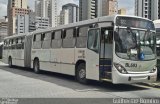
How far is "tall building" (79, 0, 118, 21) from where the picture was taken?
5053 cm

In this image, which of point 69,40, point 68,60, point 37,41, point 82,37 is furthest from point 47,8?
point 82,37

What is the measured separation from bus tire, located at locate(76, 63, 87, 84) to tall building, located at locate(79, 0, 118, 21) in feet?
115

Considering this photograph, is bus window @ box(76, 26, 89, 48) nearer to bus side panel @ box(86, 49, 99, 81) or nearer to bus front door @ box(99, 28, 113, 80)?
bus side panel @ box(86, 49, 99, 81)

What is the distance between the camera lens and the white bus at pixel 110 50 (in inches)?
474

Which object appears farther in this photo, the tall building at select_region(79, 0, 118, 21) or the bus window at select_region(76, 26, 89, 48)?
the tall building at select_region(79, 0, 118, 21)

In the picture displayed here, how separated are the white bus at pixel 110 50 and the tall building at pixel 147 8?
1646cm

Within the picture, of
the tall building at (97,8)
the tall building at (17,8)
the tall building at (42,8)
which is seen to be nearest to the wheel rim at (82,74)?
the tall building at (97,8)

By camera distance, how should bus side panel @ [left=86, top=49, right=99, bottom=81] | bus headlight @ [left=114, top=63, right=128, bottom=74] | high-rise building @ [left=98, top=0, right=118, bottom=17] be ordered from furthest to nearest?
high-rise building @ [left=98, top=0, right=118, bottom=17]
bus side panel @ [left=86, top=49, right=99, bottom=81]
bus headlight @ [left=114, top=63, right=128, bottom=74]

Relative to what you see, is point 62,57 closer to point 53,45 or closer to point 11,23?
point 53,45

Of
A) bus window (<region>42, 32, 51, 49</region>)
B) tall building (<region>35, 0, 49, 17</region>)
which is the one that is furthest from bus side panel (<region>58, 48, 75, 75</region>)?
tall building (<region>35, 0, 49, 17</region>)

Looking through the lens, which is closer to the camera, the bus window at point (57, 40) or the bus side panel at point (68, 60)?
the bus side panel at point (68, 60)

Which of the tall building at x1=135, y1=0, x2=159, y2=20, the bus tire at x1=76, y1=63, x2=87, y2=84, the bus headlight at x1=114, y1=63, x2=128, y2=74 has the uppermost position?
the tall building at x1=135, y1=0, x2=159, y2=20

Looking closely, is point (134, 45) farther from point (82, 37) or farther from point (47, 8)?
point (47, 8)

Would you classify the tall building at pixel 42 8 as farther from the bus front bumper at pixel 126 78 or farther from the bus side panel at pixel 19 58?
the bus front bumper at pixel 126 78
